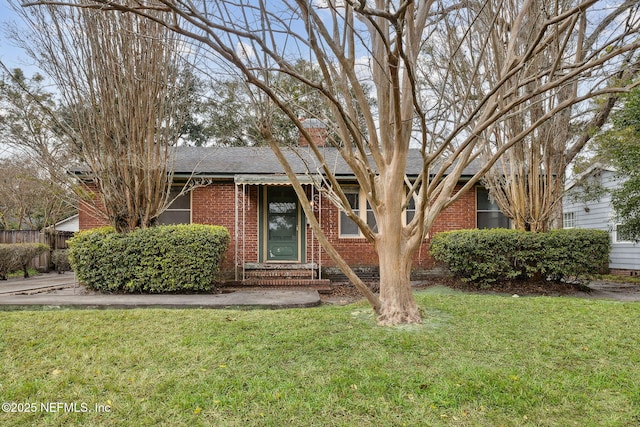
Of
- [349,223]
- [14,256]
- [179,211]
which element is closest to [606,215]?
[349,223]

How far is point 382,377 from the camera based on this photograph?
3.57 m

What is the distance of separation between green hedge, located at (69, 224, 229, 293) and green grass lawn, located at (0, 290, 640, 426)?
2815 mm

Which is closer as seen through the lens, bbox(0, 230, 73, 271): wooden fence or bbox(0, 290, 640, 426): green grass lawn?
bbox(0, 290, 640, 426): green grass lawn

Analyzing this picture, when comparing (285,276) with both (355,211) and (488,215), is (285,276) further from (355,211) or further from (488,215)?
(488,215)

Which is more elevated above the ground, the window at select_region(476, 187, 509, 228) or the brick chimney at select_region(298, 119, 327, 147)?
the brick chimney at select_region(298, 119, 327, 147)

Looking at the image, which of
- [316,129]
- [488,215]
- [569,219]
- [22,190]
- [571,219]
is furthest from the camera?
[22,190]

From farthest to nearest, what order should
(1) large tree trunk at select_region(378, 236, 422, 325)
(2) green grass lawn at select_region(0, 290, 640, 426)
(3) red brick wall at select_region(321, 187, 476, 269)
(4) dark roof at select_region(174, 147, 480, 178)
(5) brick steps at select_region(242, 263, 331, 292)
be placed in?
1. (3) red brick wall at select_region(321, 187, 476, 269)
2. (4) dark roof at select_region(174, 147, 480, 178)
3. (5) brick steps at select_region(242, 263, 331, 292)
4. (1) large tree trunk at select_region(378, 236, 422, 325)
5. (2) green grass lawn at select_region(0, 290, 640, 426)

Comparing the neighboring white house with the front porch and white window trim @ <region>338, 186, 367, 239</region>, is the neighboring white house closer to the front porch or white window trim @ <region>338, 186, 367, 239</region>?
white window trim @ <region>338, 186, 367, 239</region>

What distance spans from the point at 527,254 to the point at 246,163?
8150 millimetres

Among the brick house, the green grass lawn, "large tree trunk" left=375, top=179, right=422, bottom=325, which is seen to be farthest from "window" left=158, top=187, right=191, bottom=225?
"large tree trunk" left=375, top=179, right=422, bottom=325

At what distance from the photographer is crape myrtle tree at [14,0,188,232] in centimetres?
838

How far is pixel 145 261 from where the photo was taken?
859cm

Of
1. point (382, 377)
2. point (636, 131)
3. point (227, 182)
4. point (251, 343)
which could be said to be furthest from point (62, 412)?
point (636, 131)

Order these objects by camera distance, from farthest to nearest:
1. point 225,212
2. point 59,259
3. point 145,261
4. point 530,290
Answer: point 59,259 → point 225,212 → point 530,290 → point 145,261
